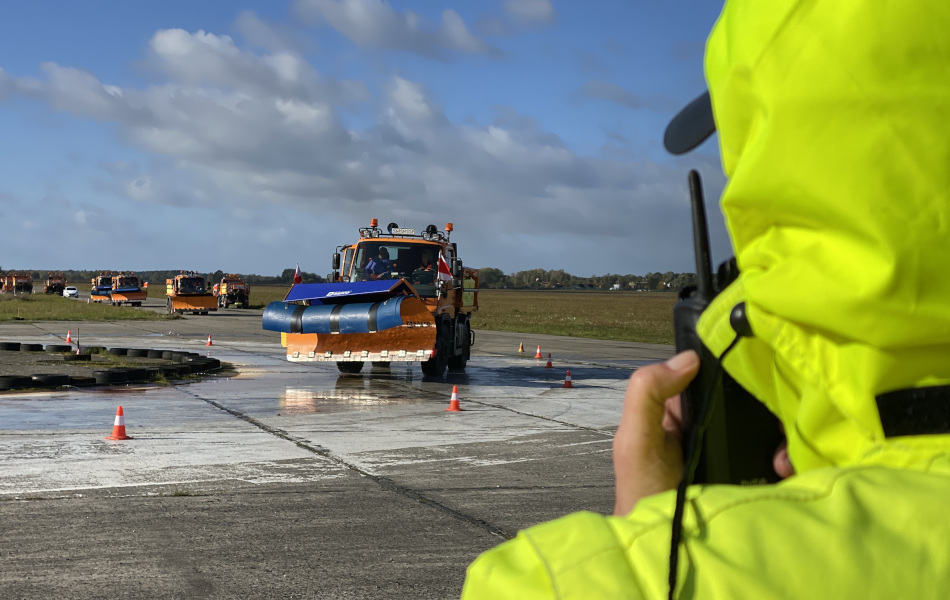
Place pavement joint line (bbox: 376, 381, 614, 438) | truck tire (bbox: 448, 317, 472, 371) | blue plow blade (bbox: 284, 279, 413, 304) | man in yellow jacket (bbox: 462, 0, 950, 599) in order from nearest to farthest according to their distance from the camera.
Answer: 1. man in yellow jacket (bbox: 462, 0, 950, 599)
2. pavement joint line (bbox: 376, 381, 614, 438)
3. blue plow blade (bbox: 284, 279, 413, 304)
4. truck tire (bbox: 448, 317, 472, 371)

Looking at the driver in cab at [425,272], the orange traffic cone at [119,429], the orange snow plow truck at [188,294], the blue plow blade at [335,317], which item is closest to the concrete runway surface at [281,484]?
the orange traffic cone at [119,429]

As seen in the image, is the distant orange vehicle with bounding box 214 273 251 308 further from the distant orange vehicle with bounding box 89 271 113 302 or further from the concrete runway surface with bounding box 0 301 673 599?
the concrete runway surface with bounding box 0 301 673 599

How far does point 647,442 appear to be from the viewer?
1218mm

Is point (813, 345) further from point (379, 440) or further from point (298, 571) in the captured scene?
point (379, 440)

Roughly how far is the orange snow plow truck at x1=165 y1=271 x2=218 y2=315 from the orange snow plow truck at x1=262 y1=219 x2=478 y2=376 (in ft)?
101

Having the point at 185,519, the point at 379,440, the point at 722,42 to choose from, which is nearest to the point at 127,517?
the point at 185,519

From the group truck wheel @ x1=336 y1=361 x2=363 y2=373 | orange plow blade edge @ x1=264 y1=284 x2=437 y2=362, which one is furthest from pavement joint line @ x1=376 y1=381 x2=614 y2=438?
truck wheel @ x1=336 y1=361 x2=363 y2=373

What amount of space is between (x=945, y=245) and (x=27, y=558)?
555 centimetres

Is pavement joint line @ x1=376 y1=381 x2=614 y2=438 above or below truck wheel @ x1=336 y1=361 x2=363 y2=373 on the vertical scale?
below

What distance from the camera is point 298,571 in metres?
5.12

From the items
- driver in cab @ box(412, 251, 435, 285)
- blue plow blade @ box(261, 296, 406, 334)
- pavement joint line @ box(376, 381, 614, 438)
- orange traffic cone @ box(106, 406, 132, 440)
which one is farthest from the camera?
driver in cab @ box(412, 251, 435, 285)

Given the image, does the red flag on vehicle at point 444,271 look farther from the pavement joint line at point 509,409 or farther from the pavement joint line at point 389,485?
the pavement joint line at point 389,485

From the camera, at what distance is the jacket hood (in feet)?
2.85

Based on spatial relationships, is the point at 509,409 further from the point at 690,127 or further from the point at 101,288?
the point at 101,288
